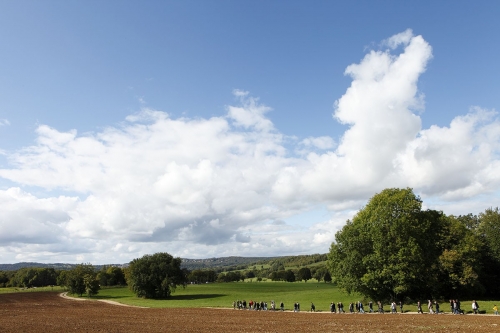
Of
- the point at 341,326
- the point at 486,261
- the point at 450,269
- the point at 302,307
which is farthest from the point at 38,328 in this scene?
the point at 486,261

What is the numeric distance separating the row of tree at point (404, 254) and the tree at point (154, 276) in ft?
152

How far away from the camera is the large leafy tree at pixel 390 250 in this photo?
52.2 metres

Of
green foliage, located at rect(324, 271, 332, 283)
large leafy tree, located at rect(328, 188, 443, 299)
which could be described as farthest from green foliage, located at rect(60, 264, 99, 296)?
green foliage, located at rect(324, 271, 332, 283)

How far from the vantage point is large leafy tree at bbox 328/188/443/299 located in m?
52.2

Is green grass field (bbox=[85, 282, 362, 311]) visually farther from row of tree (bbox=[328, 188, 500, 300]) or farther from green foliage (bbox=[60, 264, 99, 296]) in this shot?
row of tree (bbox=[328, 188, 500, 300])

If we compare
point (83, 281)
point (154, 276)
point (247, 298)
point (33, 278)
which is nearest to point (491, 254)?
point (247, 298)

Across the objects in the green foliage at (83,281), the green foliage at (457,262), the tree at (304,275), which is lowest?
the tree at (304,275)

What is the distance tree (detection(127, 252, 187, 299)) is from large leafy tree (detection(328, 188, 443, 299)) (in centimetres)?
4707

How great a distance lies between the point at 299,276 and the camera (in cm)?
17600

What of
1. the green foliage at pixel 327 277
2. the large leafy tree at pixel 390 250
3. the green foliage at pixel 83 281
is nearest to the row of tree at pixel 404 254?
the large leafy tree at pixel 390 250

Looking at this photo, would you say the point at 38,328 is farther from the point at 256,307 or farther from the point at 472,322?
the point at 472,322

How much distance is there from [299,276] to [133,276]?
103 metres

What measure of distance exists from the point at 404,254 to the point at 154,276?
61.3 metres

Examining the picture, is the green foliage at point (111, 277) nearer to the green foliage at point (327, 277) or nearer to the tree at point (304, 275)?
the tree at point (304, 275)
